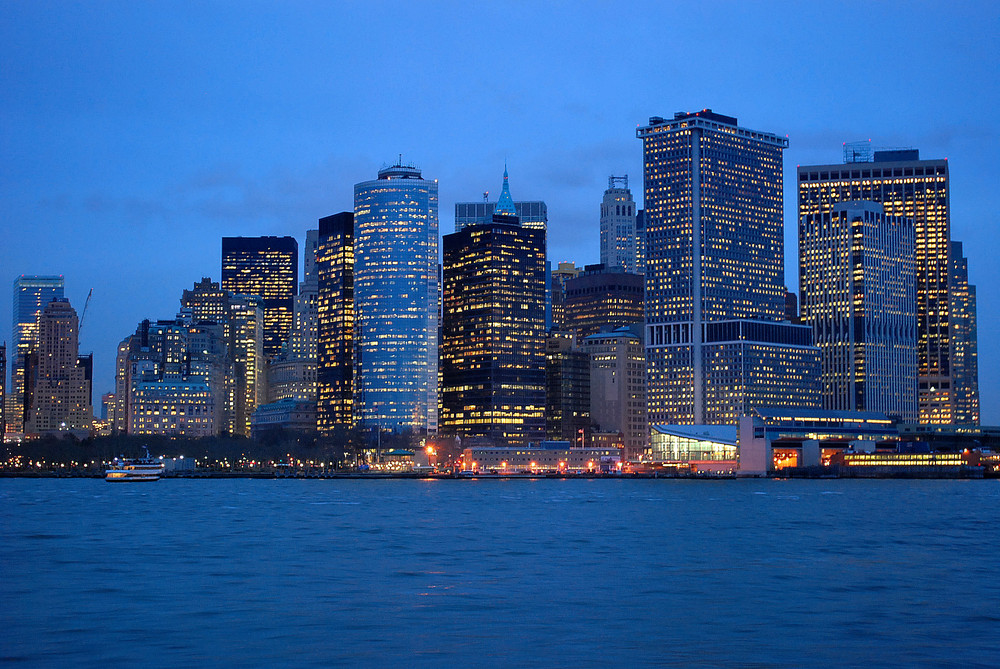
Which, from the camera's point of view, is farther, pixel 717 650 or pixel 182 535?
pixel 182 535

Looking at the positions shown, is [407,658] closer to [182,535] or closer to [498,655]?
[498,655]

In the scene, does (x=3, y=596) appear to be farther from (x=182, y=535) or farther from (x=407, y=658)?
(x=182, y=535)

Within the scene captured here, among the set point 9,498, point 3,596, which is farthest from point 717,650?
point 9,498

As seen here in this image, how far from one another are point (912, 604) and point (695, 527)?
54.8 metres

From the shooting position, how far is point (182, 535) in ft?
342

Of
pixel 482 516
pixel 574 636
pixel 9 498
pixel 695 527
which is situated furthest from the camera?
pixel 9 498

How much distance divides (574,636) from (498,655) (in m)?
5.13

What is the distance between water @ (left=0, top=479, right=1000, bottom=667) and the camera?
166 feet

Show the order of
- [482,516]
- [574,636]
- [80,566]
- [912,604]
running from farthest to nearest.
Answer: [482,516]
[80,566]
[912,604]
[574,636]

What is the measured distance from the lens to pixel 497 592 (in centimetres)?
6681

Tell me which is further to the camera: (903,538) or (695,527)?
(695,527)

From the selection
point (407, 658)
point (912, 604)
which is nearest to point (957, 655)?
point (912, 604)

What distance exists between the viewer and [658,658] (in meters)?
49.2

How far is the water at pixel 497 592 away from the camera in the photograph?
50688mm
